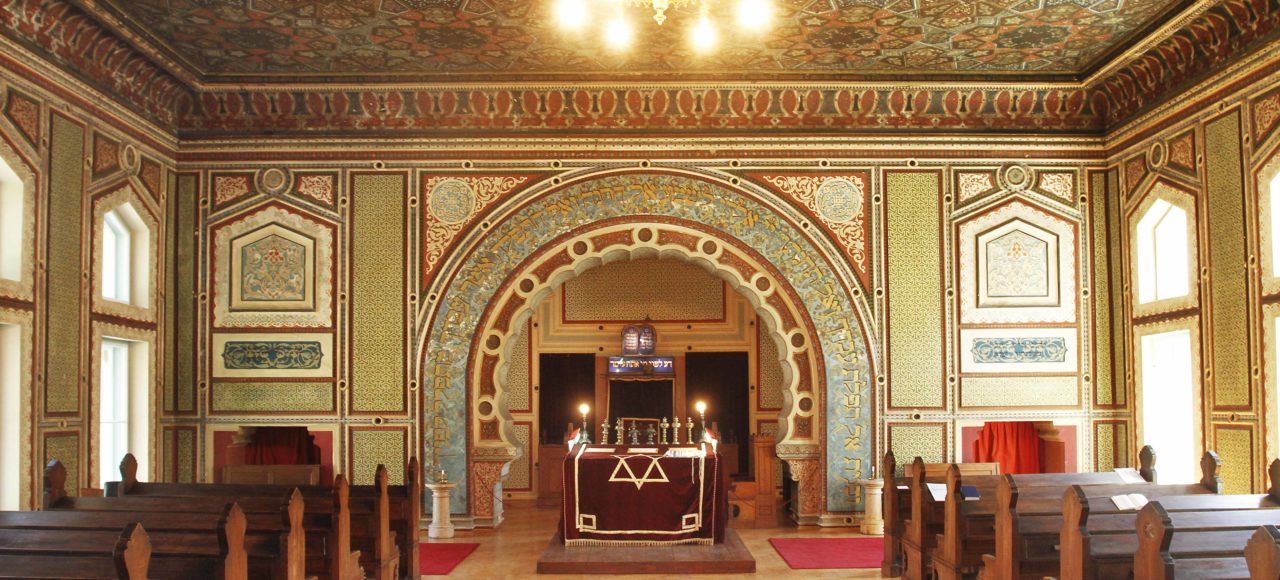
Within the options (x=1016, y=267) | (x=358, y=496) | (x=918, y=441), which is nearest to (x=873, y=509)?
(x=918, y=441)

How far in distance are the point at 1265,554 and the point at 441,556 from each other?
7.24 metres

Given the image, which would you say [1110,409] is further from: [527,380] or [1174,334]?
[527,380]

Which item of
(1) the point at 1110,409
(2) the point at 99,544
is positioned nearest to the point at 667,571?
(2) the point at 99,544

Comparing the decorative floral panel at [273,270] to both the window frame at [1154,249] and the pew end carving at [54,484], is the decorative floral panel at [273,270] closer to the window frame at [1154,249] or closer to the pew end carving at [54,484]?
the pew end carving at [54,484]

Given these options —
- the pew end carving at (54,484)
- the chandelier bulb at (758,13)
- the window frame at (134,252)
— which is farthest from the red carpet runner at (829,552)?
the window frame at (134,252)

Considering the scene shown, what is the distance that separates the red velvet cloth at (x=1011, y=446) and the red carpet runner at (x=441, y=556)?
5.52 metres

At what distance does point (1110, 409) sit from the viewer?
11.2 metres

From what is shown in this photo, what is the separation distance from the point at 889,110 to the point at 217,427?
7686 mm

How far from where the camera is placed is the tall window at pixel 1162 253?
1012cm

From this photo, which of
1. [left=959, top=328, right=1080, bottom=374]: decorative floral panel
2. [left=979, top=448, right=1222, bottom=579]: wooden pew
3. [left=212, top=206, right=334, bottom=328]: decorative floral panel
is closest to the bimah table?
[left=979, top=448, right=1222, bottom=579]: wooden pew

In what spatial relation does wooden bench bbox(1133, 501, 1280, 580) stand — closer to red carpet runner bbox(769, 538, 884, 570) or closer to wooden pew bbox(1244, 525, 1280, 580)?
wooden pew bbox(1244, 525, 1280, 580)

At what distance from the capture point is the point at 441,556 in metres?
9.77

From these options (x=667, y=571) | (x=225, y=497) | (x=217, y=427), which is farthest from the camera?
(x=217, y=427)

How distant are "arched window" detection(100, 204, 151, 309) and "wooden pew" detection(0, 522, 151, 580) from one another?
15.8ft
